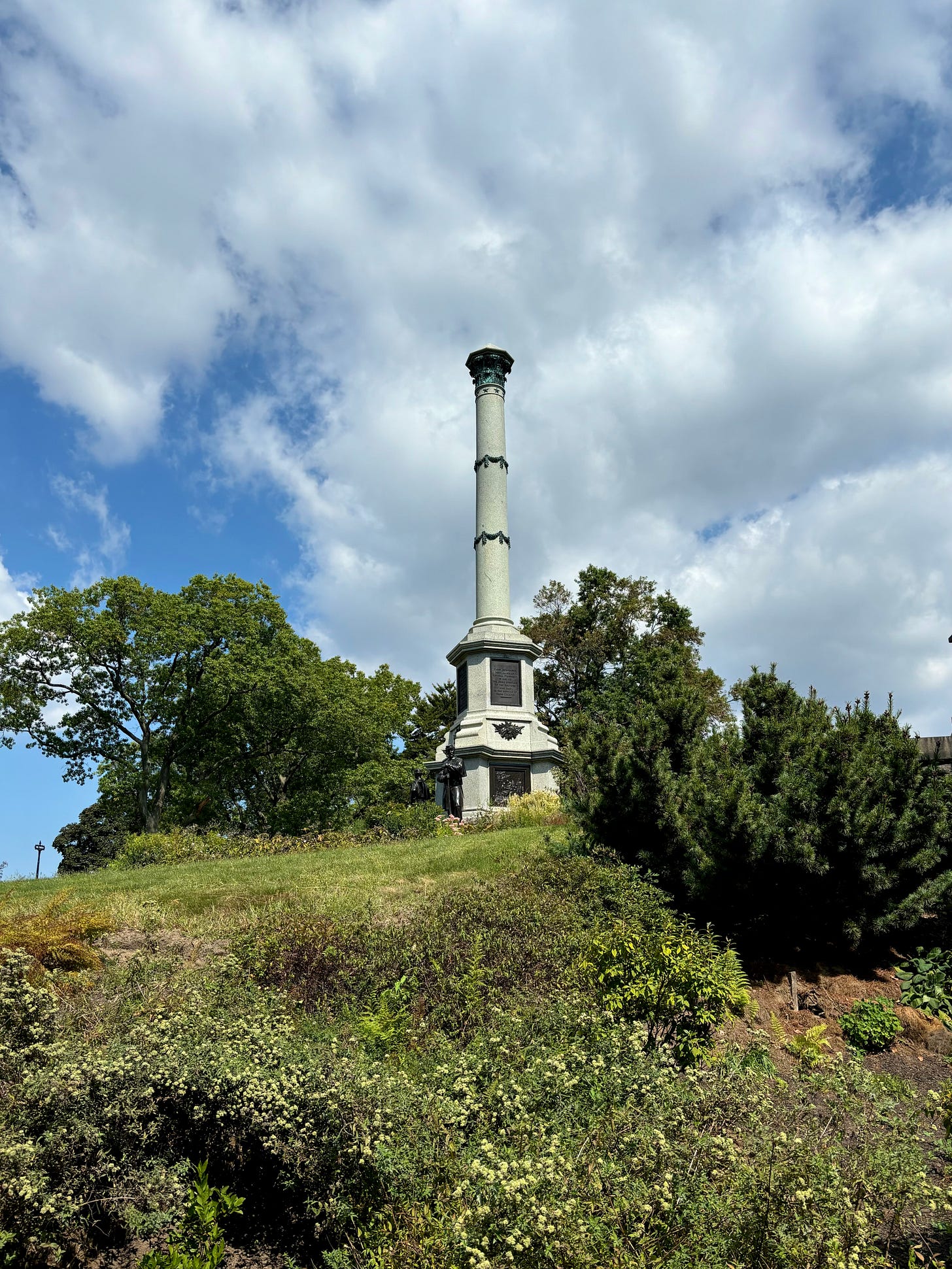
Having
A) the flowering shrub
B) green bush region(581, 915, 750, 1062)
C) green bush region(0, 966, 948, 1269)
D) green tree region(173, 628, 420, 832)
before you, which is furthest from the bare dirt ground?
green tree region(173, 628, 420, 832)

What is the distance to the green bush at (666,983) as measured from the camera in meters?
7.08

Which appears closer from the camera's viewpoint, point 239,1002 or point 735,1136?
point 735,1136

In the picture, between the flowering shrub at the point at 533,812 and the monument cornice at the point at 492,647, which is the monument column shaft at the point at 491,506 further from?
the flowering shrub at the point at 533,812

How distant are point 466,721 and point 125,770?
13.6m

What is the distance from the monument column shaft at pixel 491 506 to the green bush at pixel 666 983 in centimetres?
1978

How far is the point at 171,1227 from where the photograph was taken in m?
4.68

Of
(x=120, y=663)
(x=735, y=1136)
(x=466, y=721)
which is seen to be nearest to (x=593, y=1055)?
(x=735, y=1136)

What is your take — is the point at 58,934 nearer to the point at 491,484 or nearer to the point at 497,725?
the point at 497,725

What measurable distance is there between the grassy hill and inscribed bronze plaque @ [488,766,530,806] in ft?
51.8

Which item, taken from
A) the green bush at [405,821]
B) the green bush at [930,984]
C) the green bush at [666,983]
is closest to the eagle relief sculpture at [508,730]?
the green bush at [405,821]

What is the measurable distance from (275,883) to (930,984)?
8659mm

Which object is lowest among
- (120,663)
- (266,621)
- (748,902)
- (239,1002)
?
(239,1002)

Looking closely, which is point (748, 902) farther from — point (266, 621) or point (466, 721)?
point (266, 621)

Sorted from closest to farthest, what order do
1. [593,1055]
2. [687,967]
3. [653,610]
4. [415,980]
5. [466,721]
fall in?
[593,1055] → [687,967] → [415,980] → [466,721] → [653,610]
